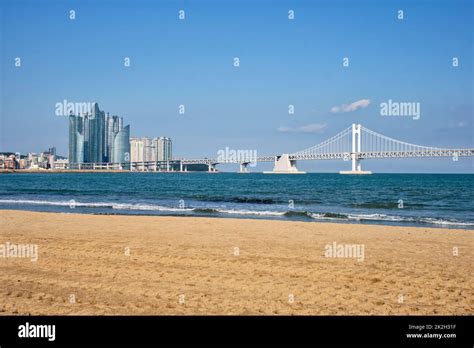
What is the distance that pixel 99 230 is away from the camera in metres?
13.7

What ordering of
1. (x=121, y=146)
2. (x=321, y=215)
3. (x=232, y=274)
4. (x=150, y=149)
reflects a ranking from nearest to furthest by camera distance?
(x=232, y=274) < (x=321, y=215) < (x=150, y=149) < (x=121, y=146)

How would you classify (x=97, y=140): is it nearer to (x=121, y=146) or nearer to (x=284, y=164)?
(x=121, y=146)

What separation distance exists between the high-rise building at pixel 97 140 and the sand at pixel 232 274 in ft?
577

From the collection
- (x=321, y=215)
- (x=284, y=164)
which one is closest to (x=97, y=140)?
(x=284, y=164)

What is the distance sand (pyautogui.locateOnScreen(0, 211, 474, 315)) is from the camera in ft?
18.7

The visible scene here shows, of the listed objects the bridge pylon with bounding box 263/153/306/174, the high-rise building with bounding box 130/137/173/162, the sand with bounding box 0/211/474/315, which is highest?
the high-rise building with bounding box 130/137/173/162

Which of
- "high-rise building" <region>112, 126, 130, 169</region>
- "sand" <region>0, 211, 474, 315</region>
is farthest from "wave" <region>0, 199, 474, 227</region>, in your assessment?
"high-rise building" <region>112, 126, 130, 169</region>

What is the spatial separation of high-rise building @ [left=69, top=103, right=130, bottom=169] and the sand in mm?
175877

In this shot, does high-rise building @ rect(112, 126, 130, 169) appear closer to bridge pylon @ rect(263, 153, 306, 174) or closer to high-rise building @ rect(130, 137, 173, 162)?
high-rise building @ rect(130, 137, 173, 162)

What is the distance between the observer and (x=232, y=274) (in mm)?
7457

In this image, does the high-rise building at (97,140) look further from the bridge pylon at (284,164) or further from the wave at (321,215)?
the wave at (321,215)

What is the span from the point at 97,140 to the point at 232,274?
193214 mm
